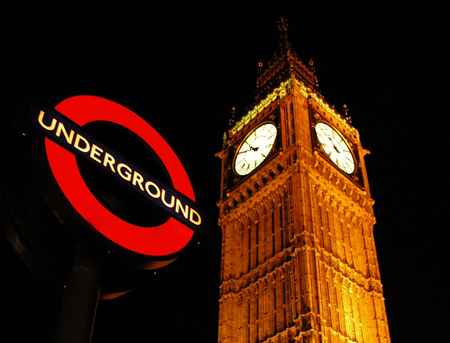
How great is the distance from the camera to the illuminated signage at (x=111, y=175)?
5.66 meters

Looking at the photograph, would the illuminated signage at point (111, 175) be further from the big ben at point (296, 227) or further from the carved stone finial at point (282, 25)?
the carved stone finial at point (282, 25)

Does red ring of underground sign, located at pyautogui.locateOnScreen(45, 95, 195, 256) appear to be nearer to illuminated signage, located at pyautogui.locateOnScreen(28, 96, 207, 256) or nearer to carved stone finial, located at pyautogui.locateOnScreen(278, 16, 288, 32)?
illuminated signage, located at pyautogui.locateOnScreen(28, 96, 207, 256)

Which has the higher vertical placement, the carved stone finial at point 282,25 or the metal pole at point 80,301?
the carved stone finial at point 282,25

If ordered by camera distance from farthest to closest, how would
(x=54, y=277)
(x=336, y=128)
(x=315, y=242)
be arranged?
1. (x=336, y=128)
2. (x=315, y=242)
3. (x=54, y=277)

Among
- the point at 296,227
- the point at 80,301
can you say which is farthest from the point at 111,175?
the point at 296,227

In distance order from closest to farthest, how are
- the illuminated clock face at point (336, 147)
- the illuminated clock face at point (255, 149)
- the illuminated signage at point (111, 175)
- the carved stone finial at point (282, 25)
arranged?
the illuminated signage at point (111, 175), the illuminated clock face at point (255, 149), the illuminated clock face at point (336, 147), the carved stone finial at point (282, 25)

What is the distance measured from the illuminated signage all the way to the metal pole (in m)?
0.39

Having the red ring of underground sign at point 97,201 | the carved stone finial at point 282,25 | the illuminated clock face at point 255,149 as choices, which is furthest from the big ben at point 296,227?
the red ring of underground sign at point 97,201

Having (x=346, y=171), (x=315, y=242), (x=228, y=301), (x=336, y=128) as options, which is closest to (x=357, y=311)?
(x=315, y=242)

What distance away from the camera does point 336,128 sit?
1641 inches

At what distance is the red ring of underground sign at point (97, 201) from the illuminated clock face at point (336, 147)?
106 feet

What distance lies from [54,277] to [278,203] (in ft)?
98.5

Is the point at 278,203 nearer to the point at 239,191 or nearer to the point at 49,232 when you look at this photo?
the point at 239,191

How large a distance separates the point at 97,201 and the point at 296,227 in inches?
1085
